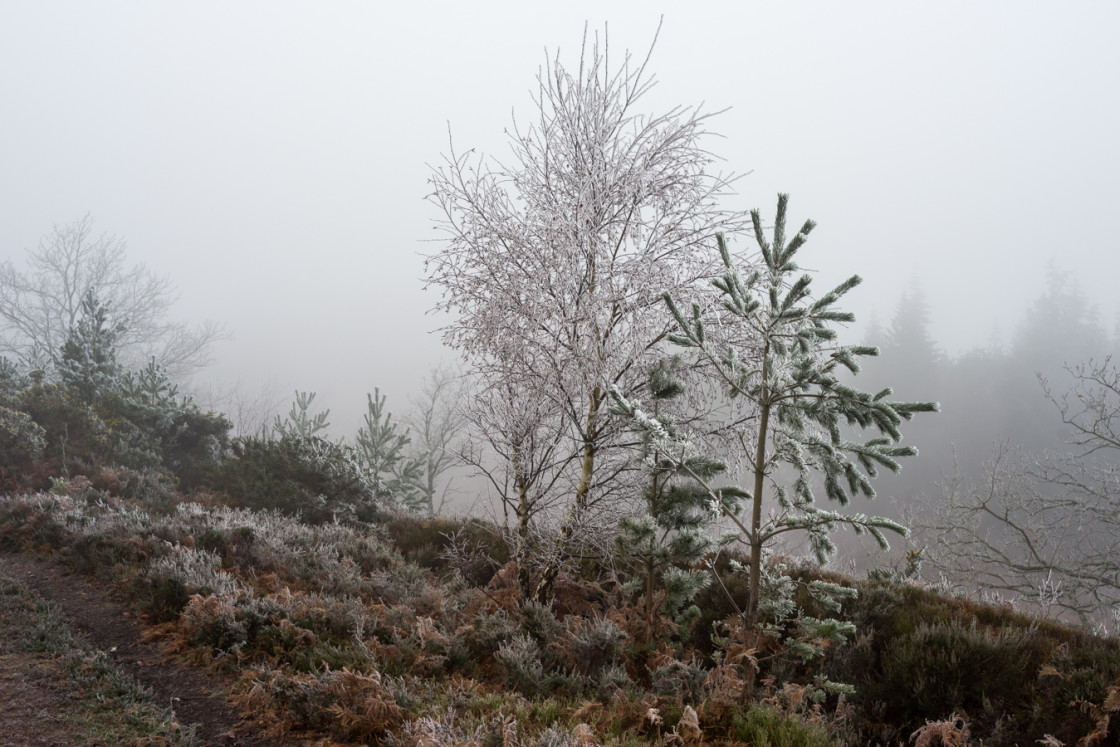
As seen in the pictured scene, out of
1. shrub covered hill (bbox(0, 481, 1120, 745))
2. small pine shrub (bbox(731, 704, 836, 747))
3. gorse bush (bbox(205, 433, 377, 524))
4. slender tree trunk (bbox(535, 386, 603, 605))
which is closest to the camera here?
small pine shrub (bbox(731, 704, 836, 747))

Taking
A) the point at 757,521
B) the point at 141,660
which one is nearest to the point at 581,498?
the point at 757,521

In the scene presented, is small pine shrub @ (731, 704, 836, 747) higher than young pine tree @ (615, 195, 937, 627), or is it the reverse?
young pine tree @ (615, 195, 937, 627)

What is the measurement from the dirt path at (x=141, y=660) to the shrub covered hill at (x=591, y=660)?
0.51 ft

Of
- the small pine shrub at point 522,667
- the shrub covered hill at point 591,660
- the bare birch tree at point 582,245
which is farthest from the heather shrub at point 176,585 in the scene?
the bare birch tree at point 582,245

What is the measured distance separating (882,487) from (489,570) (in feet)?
135

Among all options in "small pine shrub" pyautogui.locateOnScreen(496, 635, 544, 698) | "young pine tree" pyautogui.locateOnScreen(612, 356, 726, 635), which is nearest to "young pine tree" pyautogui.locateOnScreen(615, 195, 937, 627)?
"young pine tree" pyautogui.locateOnScreen(612, 356, 726, 635)

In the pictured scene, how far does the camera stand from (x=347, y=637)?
16.7ft

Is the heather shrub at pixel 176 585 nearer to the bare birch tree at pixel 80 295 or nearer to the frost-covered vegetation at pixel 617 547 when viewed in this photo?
the frost-covered vegetation at pixel 617 547

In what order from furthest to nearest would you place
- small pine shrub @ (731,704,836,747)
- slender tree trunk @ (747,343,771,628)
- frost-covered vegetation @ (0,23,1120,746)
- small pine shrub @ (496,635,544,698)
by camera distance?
small pine shrub @ (496,635,544,698) < slender tree trunk @ (747,343,771,628) < frost-covered vegetation @ (0,23,1120,746) < small pine shrub @ (731,704,836,747)

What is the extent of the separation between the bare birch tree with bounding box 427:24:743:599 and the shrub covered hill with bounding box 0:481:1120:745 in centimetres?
145

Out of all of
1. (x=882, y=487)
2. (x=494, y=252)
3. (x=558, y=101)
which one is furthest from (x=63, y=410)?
(x=882, y=487)

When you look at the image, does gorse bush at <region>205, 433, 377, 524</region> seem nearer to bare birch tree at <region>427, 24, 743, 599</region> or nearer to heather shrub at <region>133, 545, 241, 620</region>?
heather shrub at <region>133, 545, 241, 620</region>

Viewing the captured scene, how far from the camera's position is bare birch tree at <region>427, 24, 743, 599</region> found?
5855mm

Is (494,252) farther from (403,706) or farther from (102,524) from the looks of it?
(102,524)
